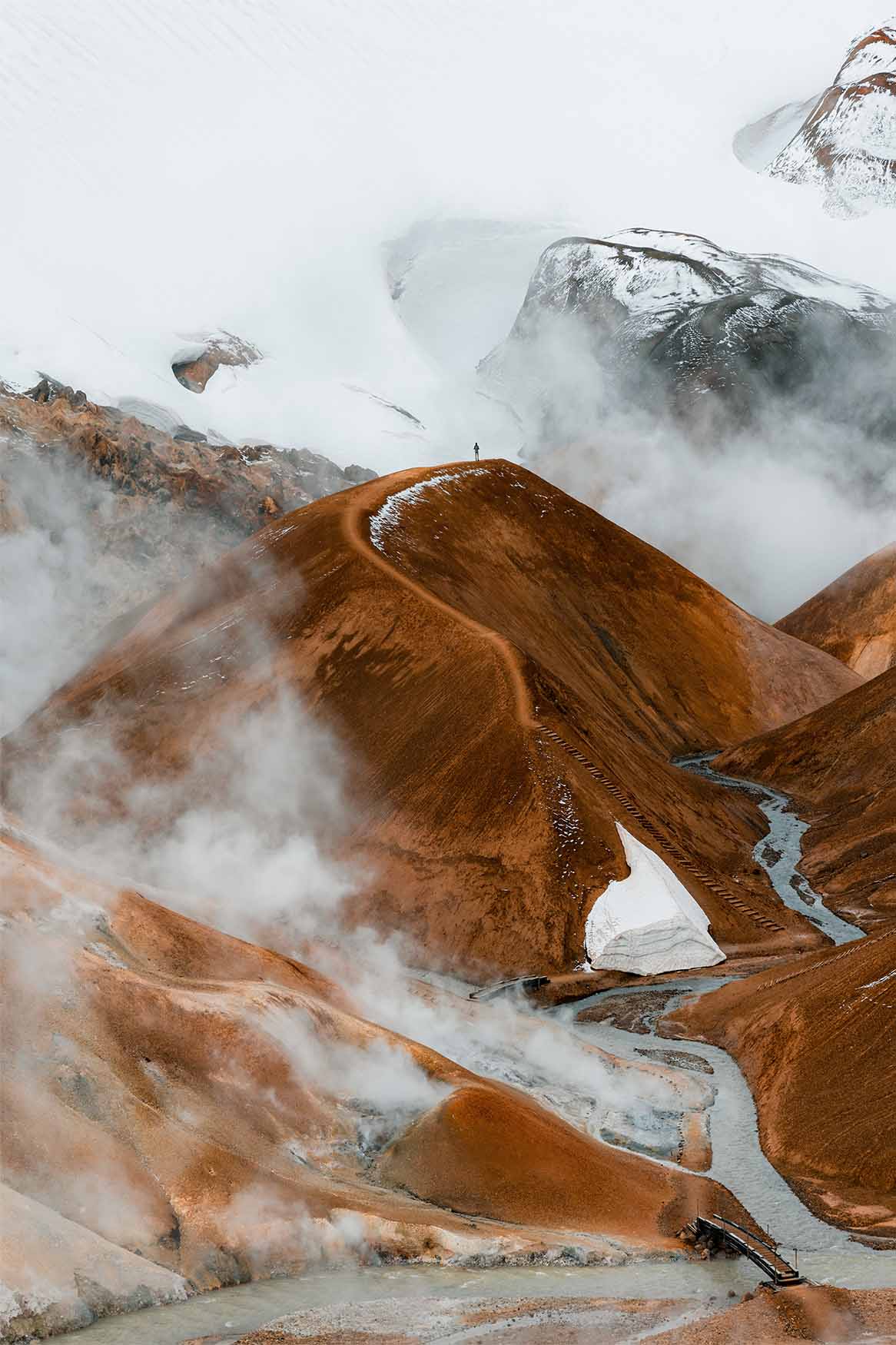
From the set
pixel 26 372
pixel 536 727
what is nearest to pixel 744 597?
pixel 26 372

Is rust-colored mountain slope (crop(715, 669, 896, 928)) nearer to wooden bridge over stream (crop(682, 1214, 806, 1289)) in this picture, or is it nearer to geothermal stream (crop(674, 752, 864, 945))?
geothermal stream (crop(674, 752, 864, 945))

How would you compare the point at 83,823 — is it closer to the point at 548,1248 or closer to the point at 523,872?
the point at 523,872

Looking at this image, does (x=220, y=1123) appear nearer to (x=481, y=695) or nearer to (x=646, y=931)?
(x=646, y=931)

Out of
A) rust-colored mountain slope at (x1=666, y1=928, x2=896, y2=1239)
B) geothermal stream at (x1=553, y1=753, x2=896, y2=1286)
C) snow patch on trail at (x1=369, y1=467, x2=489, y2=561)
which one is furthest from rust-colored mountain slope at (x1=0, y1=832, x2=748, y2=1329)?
snow patch on trail at (x1=369, y1=467, x2=489, y2=561)

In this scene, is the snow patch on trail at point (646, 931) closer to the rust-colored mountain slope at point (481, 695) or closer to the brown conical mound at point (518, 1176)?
the rust-colored mountain slope at point (481, 695)

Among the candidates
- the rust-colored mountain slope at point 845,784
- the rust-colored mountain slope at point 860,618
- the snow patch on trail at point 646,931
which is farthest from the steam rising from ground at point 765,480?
the snow patch on trail at point 646,931

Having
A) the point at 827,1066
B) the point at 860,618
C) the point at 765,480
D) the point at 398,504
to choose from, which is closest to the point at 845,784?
the point at 398,504
